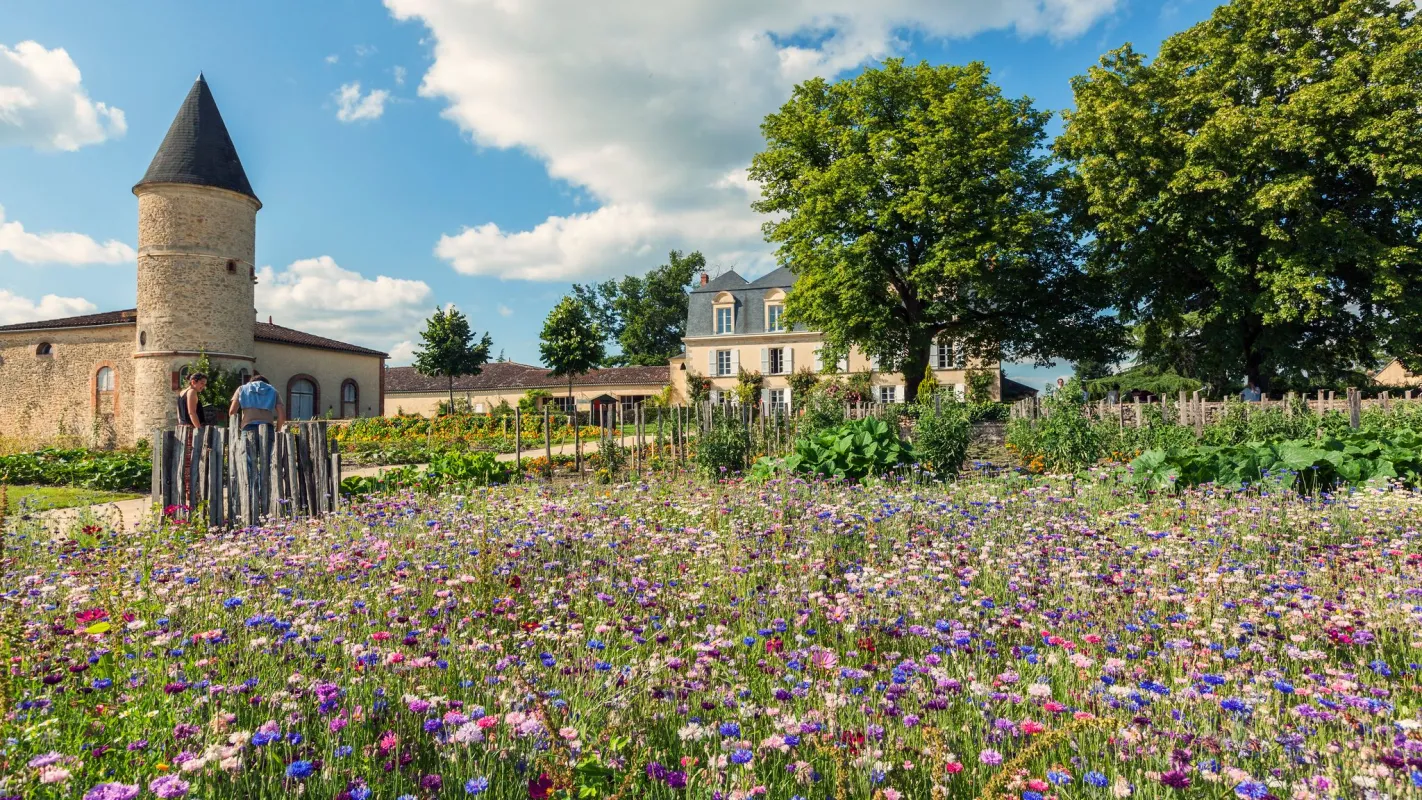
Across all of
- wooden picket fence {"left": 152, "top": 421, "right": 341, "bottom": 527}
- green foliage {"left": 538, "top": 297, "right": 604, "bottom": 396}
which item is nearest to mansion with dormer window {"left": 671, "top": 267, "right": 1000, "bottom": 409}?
green foliage {"left": 538, "top": 297, "right": 604, "bottom": 396}

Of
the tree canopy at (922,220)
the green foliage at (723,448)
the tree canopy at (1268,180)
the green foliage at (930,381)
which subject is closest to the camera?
the green foliage at (723,448)

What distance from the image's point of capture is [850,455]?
8555mm

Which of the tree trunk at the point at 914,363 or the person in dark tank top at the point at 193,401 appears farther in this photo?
the tree trunk at the point at 914,363

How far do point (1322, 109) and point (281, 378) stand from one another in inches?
1395

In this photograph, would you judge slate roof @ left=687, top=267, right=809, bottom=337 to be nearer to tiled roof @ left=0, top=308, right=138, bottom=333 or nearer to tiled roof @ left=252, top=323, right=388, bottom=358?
tiled roof @ left=252, top=323, right=388, bottom=358

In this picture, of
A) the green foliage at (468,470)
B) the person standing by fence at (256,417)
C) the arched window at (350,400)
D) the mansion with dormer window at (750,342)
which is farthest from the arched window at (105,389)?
the person standing by fence at (256,417)

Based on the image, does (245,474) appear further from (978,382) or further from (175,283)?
(978,382)

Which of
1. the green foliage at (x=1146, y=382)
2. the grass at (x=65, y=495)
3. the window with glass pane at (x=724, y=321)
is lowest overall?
the grass at (x=65, y=495)

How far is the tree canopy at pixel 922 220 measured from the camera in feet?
68.7

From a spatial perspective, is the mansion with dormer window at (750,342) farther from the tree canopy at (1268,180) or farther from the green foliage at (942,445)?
the green foliage at (942,445)

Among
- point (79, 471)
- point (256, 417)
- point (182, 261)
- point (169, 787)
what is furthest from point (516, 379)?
point (169, 787)

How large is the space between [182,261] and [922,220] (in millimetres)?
24067

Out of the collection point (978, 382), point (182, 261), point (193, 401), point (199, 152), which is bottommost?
point (193, 401)

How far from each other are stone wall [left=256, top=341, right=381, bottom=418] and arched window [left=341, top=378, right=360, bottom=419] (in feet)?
0.33
